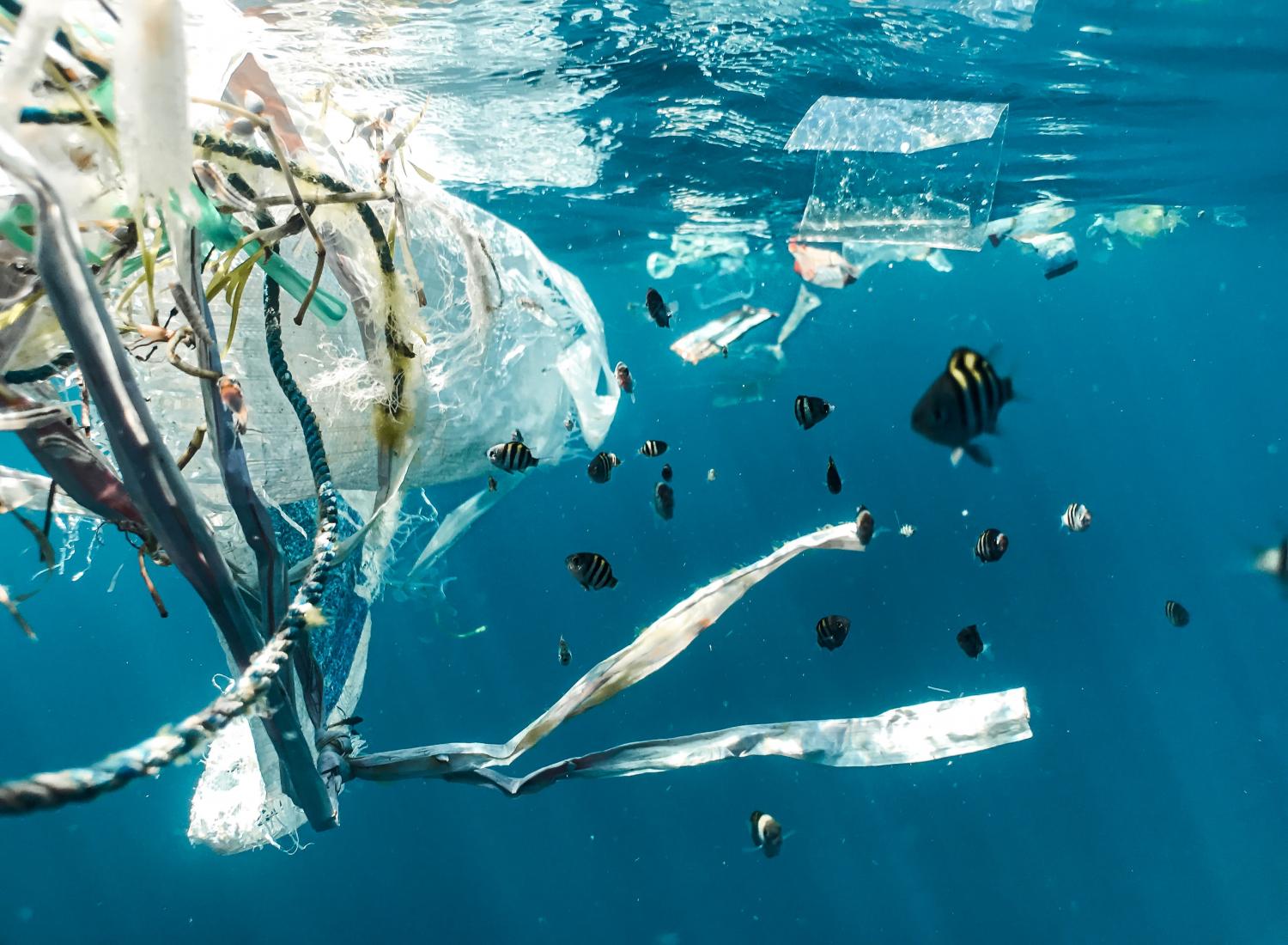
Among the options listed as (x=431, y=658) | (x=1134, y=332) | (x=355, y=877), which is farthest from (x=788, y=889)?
(x=1134, y=332)

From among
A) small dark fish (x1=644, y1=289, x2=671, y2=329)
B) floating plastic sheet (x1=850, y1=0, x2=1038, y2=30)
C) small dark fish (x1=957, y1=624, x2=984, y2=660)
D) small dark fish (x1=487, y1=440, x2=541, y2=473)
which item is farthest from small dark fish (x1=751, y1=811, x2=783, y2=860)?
floating plastic sheet (x1=850, y1=0, x2=1038, y2=30)

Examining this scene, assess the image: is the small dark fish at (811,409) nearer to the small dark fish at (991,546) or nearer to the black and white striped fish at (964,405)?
the small dark fish at (991,546)

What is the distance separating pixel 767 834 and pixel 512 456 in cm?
446

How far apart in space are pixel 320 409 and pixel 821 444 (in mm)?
44298

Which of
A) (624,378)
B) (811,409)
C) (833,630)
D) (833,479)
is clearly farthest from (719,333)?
(833,630)

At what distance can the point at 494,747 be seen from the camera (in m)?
1.91

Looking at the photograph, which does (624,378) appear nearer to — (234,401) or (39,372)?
(234,401)

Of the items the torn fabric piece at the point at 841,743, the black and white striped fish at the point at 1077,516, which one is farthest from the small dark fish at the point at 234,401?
the black and white striped fish at the point at 1077,516

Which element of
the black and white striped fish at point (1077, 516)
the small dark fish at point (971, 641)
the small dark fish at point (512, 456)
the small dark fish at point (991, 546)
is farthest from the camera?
the black and white striped fish at point (1077, 516)

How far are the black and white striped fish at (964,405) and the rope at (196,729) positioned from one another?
203 cm

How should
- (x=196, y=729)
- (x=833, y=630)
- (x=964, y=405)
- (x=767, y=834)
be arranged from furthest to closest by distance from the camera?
1. (x=767, y=834)
2. (x=833, y=630)
3. (x=964, y=405)
4. (x=196, y=729)

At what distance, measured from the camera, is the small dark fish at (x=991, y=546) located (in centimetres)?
613

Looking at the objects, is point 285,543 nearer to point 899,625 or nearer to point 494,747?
point 494,747

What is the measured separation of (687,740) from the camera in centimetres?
198
